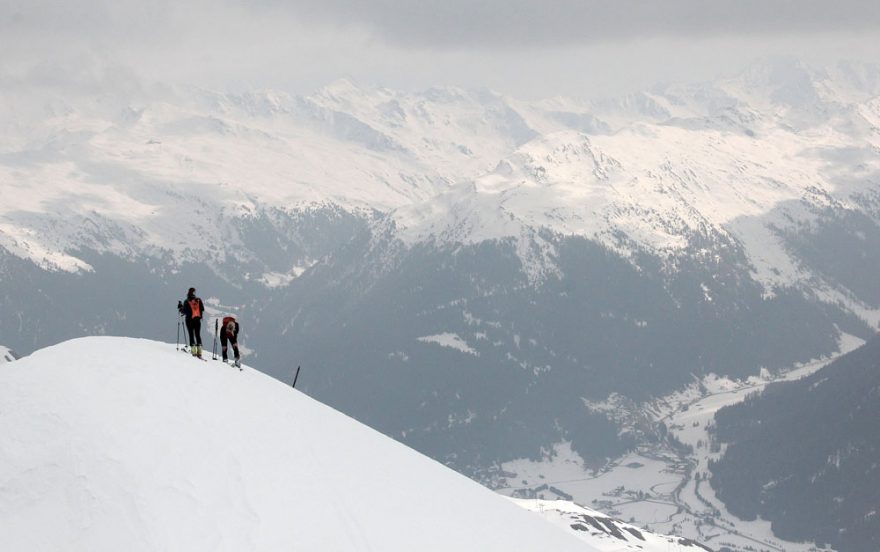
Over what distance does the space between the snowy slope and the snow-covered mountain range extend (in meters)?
0.05

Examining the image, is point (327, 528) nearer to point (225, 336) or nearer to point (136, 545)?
point (136, 545)

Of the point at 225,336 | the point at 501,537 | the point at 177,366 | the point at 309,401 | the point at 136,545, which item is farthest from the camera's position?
the point at 225,336

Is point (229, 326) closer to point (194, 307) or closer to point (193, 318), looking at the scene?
point (193, 318)

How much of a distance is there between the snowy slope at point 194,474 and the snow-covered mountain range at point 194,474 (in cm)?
5

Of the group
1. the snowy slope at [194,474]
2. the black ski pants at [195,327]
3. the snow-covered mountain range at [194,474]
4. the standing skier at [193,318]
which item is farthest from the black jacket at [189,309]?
the snowy slope at [194,474]

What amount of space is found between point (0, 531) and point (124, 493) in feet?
9.01

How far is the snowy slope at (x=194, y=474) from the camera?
1014 inches

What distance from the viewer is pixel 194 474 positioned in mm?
27625

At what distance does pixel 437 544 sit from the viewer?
30016mm

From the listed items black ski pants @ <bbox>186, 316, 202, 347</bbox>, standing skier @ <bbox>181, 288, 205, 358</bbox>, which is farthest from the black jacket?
black ski pants @ <bbox>186, 316, 202, 347</bbox>

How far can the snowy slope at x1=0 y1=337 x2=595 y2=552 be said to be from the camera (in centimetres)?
2577

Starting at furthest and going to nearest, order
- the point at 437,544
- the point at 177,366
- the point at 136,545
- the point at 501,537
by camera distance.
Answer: the point at 177,366, the point at 501,537, the point at 437,544, the point at 136,545

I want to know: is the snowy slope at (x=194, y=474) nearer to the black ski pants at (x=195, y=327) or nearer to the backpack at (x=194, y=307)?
the black ski pants at (x=195, y=327)

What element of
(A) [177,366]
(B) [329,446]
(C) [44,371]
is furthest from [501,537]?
(C) [44,371]
